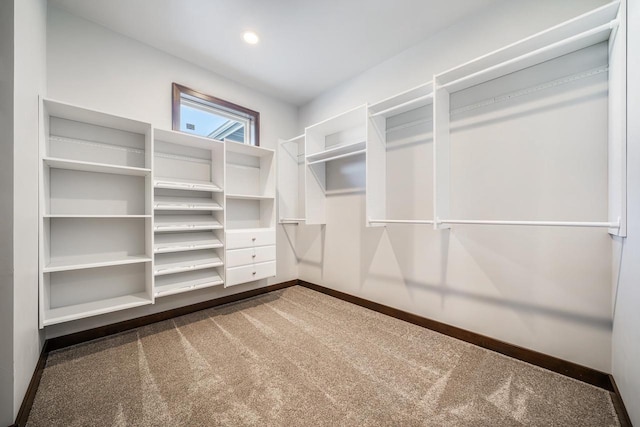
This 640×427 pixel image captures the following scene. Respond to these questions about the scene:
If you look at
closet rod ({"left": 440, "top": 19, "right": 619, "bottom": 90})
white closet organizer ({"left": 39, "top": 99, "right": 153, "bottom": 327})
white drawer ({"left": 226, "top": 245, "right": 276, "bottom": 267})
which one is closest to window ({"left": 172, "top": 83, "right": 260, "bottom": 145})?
white closet organizer ({"left": 39, "top": 99, "right": 153, "bottom": 327})

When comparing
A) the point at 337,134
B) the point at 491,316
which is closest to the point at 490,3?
the point at 337,134

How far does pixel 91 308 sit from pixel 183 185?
4.00 feet

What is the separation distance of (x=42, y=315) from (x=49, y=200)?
0.90m

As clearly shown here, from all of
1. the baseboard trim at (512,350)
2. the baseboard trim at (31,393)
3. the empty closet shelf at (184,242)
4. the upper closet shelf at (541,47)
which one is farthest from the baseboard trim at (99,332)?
the upper closet shelf at (541,47)

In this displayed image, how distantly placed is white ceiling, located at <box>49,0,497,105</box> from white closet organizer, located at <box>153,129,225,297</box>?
91 centimetres

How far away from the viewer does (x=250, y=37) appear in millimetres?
2268

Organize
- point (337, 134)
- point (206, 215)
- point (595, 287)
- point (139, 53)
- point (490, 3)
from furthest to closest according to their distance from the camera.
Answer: point (337, 134), point (206, 215), point (139, 53), point (490, 3), point (595, 287)

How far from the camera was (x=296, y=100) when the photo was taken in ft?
11.6

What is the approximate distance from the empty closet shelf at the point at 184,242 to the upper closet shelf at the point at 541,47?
2573mm

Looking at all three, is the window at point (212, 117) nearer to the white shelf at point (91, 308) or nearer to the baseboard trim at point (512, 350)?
the white shelf at point (91, 308)

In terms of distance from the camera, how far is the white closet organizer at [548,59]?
127 cm

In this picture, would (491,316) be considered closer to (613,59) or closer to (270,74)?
(613,59)

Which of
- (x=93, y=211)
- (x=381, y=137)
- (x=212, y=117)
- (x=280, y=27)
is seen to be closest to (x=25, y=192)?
(x=93, y=211)

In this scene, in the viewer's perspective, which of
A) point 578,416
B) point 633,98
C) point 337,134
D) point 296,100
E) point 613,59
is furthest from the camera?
point 296,100
